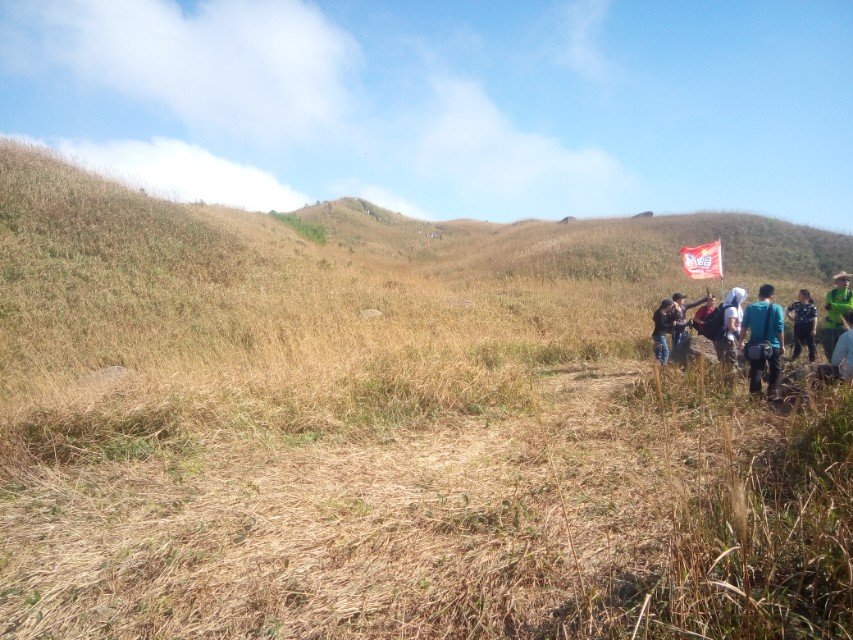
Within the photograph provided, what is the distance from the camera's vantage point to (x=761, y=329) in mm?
5379

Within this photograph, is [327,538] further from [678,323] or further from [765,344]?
[678,323]

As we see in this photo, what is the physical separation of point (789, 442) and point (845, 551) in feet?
6.05

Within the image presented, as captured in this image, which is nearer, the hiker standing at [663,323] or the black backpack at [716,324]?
the black backpack at [716,324]

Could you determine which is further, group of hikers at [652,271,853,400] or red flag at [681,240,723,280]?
red flag at [681,240,723,280]

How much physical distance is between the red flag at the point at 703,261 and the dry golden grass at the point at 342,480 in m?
2.56

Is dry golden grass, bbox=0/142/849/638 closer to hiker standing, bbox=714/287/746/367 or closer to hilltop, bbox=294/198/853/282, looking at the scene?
hiker standing, bbox=714/287/746/367

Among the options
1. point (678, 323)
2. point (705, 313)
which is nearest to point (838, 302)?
point (705, 313)

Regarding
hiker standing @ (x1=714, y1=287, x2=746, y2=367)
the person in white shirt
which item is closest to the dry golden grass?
the person in white shirt

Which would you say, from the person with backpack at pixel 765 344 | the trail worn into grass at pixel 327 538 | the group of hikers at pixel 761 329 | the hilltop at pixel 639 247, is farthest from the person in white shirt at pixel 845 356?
the hilltop at pixel 639 247

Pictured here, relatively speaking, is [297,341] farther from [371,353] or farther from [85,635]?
[85,635]

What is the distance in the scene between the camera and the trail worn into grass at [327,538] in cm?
234

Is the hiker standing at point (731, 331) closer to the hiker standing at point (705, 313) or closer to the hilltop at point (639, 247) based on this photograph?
the hiker standing at point (705, 313)

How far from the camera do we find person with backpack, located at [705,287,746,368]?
627 cm

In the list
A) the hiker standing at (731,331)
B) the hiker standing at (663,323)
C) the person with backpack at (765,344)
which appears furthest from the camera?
the hiker standing at (663,323)
